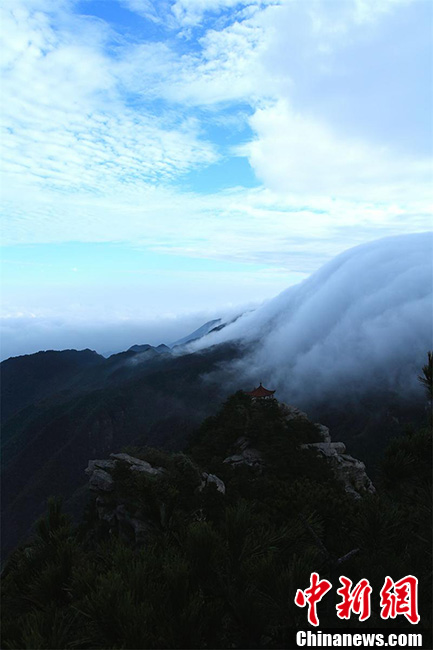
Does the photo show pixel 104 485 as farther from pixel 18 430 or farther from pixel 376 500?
pixel 18 430

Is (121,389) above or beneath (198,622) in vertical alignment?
beneath

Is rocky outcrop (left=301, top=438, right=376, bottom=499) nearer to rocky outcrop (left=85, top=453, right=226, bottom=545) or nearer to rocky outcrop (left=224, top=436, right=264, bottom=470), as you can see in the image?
rocky outcrop (left=224, top=436, right=264, bottom=470)

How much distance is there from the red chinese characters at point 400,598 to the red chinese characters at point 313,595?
33.7 inches

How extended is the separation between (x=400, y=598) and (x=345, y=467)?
4563cm

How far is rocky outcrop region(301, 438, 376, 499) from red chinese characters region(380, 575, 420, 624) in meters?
40.9

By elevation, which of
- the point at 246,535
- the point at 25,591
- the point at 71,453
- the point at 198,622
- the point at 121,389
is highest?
the point at 246,535

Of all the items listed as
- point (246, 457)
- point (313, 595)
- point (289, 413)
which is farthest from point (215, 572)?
point (289, 413)

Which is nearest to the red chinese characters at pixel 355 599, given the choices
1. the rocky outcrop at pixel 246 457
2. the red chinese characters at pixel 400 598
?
the red chinese characters at pixel 400 598

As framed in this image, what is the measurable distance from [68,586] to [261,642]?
9.54 feet

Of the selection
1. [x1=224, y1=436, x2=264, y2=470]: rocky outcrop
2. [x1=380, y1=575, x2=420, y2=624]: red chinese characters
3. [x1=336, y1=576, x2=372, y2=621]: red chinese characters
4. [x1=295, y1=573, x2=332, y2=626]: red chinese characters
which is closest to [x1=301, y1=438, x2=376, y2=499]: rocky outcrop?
[x1=224, y1=436, x2=264, y2=470]: rocky outcrop

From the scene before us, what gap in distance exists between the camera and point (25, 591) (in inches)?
247

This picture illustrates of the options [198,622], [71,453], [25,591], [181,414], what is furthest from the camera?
[181,414]

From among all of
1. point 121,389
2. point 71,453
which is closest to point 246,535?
point 71,453

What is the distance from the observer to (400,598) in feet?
16.2
